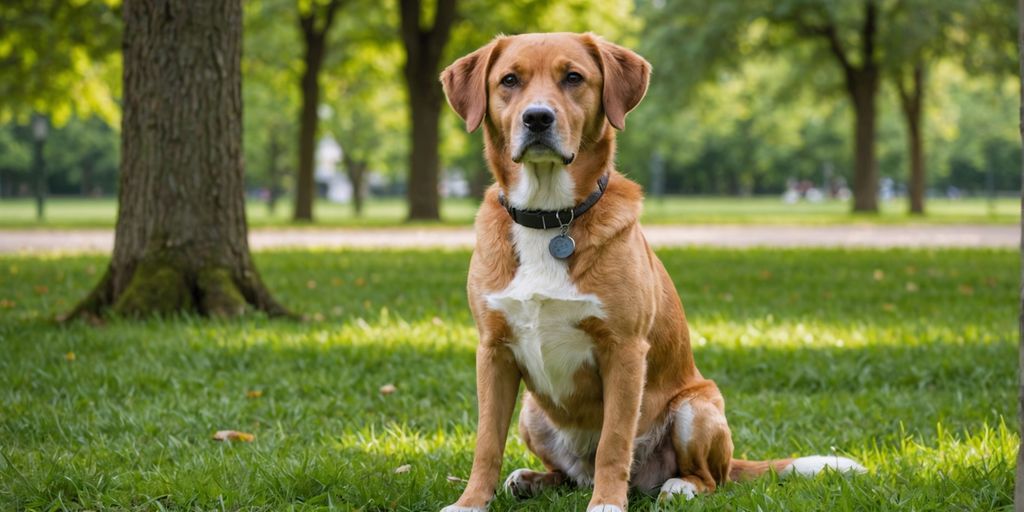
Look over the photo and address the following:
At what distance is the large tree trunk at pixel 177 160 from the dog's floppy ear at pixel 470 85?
424cm

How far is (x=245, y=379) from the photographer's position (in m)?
6.15

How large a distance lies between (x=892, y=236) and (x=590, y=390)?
1751 centimetres

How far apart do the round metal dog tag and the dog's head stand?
0.28 meters

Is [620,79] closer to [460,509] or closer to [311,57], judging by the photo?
[460,509]

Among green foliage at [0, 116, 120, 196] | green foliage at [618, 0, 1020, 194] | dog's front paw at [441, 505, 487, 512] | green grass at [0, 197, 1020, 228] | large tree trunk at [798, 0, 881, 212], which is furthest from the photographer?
green foliage at [0, 116, 120, 196]

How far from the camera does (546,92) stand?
3643 mm

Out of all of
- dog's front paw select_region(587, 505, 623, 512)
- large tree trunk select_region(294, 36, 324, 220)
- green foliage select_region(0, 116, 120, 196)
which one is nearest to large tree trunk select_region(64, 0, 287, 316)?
dog's front paw select_region(587, 505, 623, 512)

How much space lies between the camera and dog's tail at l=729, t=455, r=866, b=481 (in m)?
3.96

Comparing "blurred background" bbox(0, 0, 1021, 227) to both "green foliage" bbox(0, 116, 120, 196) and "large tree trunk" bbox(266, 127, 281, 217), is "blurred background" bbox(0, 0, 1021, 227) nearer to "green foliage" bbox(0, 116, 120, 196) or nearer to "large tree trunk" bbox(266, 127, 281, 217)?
"large tree trunk" bbox(266, 127, 281, 217)

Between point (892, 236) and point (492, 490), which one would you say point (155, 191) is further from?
point (892, 236)

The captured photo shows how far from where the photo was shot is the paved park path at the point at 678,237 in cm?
1695

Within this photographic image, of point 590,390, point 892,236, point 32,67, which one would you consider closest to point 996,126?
point 892,236

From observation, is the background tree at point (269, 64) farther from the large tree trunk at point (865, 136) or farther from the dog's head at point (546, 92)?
the large tree trunk at point (865, 136)

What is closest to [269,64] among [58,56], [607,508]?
[58,56]
